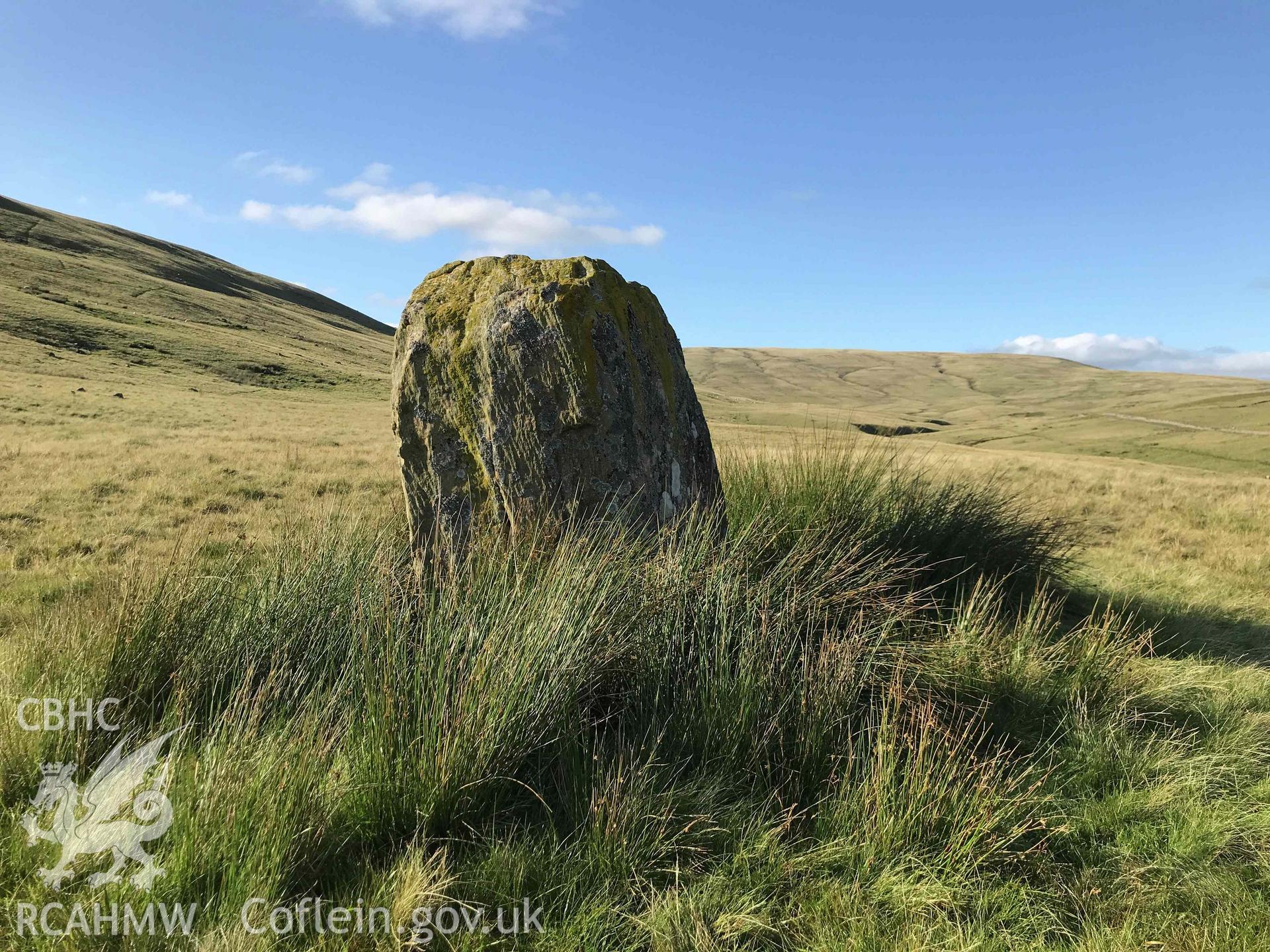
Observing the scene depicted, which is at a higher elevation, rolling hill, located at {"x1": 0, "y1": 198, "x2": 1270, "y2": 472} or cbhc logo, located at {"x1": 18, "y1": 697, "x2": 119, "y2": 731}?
rolling hill, located at {"x1": 0, "y1": 198, "x2": 1270, "y2": 472}

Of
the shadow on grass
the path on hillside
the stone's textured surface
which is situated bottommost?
the shadow on grass

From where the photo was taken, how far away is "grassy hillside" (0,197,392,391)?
37125 mm

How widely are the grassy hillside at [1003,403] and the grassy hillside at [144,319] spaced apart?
89.5ft

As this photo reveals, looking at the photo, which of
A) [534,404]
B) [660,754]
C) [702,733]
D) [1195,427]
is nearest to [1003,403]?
[1195,427]

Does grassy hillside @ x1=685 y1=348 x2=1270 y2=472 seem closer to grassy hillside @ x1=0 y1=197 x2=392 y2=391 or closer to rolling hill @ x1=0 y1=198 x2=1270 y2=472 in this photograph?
rolling hill @ x1=0 y1=198 x2=1270 y2=472

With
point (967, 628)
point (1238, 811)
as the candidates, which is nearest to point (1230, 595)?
point (967, 628)

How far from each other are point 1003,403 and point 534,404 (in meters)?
142

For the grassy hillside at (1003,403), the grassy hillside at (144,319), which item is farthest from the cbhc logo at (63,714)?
the grassy hillside at (144,319)

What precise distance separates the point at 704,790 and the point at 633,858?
1.41 ft

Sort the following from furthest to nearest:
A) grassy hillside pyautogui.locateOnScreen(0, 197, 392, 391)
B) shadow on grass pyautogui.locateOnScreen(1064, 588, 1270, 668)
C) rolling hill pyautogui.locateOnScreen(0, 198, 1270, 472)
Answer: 1. grassy hillside pyautogui.locateOnScreen(0, 197, 392, 391)
2. rolling hill pyautogui.locateOnScreen(0, 198, 1270, 472)
3. shadow on grass pyautogui.locateOnScreen(1064, 588, 1270, 668)

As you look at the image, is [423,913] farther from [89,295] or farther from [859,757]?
[89,295]

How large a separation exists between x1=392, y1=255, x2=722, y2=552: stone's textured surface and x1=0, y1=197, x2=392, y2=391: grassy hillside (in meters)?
32.8

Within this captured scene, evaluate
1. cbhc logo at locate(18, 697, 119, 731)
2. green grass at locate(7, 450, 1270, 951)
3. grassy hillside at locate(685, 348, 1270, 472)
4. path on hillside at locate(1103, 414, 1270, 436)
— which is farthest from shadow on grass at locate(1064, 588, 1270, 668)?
path on hillside at locate(1103, 414, 1270, 436)

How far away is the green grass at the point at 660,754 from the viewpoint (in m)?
2.41
